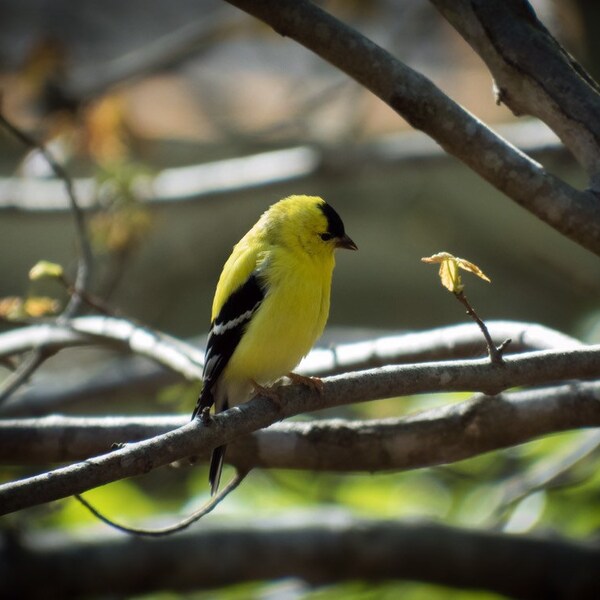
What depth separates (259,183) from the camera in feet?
17.0

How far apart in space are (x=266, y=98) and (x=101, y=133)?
3948mm

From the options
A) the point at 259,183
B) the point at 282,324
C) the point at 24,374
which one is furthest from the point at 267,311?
the point at 259,183

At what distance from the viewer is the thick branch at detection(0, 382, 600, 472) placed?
282 cm

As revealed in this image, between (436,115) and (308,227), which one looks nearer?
(436,115)

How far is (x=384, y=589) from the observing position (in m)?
3.64

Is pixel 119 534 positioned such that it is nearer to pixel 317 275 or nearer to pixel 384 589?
pixel 384 589

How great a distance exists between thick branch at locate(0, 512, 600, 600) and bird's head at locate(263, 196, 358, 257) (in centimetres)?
112

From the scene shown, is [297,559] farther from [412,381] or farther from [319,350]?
[412,381]

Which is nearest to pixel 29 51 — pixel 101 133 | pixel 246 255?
pixel 101 133

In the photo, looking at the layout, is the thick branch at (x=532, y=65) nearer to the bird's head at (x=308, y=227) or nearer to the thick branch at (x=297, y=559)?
the bird's head at (x=308, y=227)

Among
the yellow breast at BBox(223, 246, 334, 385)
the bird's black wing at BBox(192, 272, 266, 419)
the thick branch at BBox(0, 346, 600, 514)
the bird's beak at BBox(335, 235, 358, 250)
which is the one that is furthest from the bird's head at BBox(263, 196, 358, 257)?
the thick branch at BBox(0, 346, 600, 514)

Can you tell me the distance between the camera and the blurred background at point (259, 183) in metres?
4.17

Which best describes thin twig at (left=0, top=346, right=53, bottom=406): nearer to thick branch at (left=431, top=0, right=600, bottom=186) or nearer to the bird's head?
the bird's head

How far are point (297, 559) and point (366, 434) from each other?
91cm
